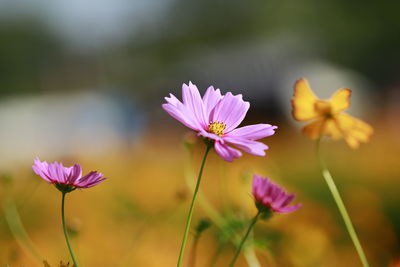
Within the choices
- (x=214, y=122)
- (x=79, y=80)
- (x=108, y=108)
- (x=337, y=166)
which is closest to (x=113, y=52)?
(x=79, y=80)

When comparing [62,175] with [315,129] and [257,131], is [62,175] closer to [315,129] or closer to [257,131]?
[257,131]

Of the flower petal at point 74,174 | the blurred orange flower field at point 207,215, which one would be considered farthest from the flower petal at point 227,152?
the blurred orange flower field at point 207,215

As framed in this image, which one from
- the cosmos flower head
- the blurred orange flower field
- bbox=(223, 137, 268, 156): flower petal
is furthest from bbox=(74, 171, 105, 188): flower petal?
the blurred orange flower field

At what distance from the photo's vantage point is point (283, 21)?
15914mm

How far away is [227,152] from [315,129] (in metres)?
0.19

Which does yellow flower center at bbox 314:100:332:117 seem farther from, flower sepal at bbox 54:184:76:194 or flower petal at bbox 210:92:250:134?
flower sepal at bbox 54:184:76:194

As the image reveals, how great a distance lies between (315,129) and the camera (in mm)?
633

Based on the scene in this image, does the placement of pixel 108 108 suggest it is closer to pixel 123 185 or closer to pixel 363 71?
pixel 123 185

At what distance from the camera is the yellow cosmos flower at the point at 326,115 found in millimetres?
597

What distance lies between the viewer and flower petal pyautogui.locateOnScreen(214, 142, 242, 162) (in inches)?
17.8

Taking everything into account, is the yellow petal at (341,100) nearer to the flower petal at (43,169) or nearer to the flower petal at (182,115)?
the flower petal at (182,115)

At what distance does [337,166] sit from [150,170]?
0.82 metres

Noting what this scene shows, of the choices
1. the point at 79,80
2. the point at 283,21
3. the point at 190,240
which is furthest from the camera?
the point at 79,80

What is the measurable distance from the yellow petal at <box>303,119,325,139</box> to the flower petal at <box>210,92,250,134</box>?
97mm
